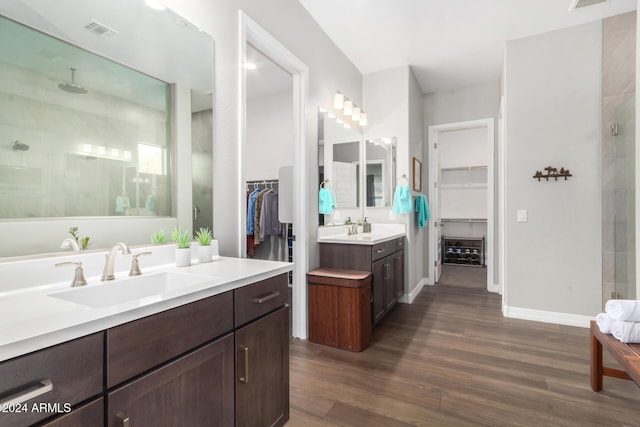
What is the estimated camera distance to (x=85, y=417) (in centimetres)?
74

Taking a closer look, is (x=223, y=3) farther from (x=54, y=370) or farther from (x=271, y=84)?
(x=271, y=84)

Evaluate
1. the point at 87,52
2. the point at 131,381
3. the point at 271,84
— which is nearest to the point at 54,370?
the point at 131,381

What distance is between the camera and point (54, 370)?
688 mm

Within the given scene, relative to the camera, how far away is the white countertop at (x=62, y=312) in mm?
648

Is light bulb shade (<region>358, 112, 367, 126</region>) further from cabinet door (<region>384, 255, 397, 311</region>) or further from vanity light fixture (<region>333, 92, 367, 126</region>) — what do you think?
cabinet door (<region>384, 255, 397, 311</region>)

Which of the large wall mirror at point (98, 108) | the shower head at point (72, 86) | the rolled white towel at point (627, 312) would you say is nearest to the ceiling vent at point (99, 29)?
the large wall mirror at point (98, 108)

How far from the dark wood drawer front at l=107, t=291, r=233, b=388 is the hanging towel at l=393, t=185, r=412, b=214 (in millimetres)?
2909

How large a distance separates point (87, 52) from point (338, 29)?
2.42 meters

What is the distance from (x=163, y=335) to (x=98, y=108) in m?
0.99

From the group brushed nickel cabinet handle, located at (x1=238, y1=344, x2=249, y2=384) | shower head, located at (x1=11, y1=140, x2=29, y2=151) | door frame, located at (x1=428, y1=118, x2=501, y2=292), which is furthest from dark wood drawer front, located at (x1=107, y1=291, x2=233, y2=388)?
door frame, located at (x1=428, y1=118, x2=501, y2=292)

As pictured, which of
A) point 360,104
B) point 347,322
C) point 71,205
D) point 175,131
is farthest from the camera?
point 360,104

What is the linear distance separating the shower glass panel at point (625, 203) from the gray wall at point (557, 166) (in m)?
0.15

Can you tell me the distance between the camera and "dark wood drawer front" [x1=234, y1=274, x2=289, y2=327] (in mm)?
1259

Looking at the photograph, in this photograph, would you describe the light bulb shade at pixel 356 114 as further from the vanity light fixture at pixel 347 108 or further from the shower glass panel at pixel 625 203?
the shower glass panel at pixel 625 203
